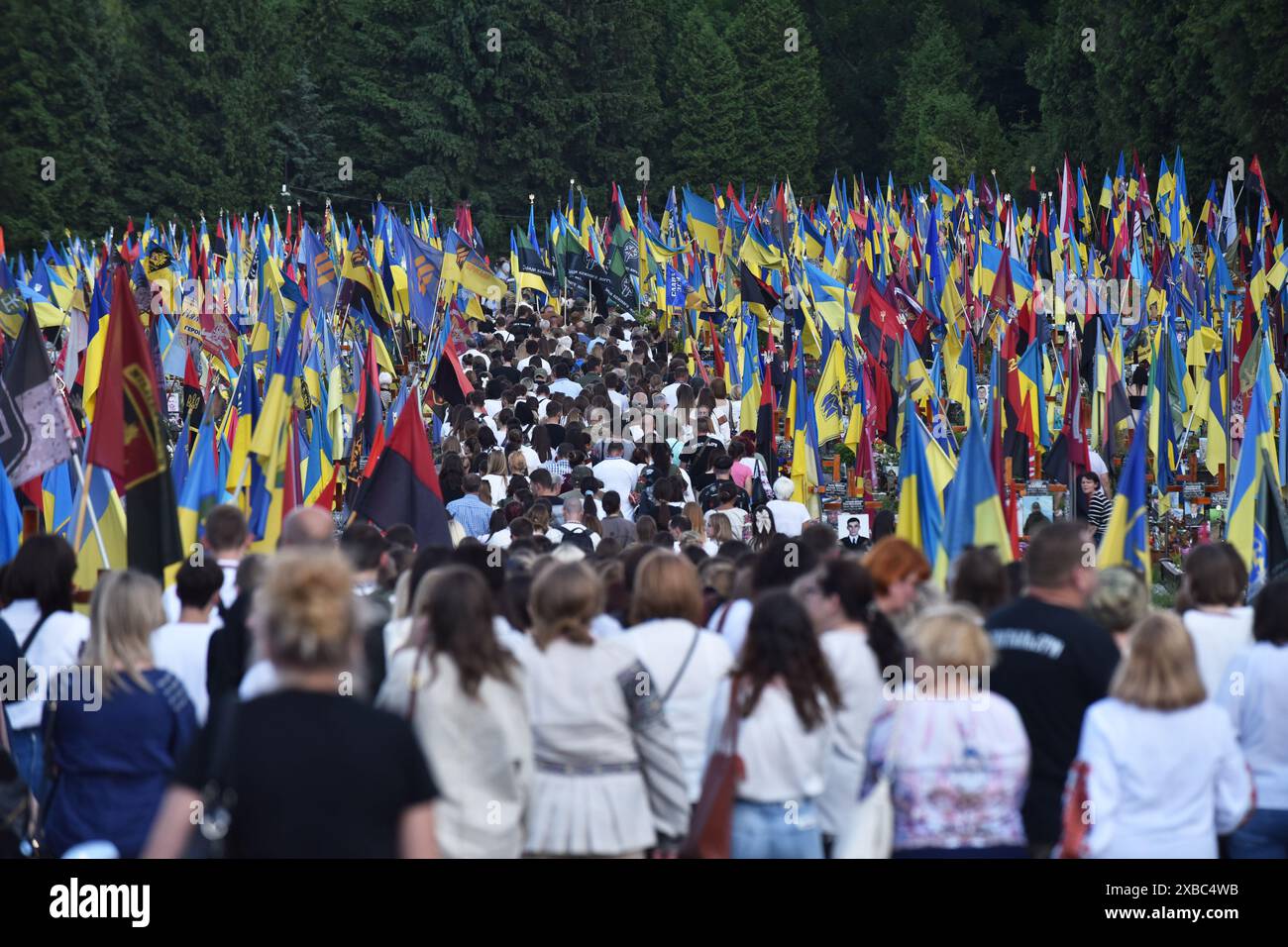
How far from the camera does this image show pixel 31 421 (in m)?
10.6

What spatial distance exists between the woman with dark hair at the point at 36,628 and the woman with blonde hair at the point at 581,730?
1.89 metres

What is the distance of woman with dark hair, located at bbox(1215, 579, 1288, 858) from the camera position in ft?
20.6

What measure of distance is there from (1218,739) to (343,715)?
8.29 feet

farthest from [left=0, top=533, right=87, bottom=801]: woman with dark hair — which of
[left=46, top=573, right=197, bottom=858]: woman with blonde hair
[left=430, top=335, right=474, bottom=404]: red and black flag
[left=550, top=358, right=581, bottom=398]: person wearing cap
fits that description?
[left=430, top=335, right=474, bottom=404]: red and black flag

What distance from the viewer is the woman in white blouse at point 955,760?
5355 millimetres

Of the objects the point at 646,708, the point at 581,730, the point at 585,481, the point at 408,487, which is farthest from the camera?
the point at 585,481

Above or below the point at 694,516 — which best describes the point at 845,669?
below

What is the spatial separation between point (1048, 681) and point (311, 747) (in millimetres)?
2493

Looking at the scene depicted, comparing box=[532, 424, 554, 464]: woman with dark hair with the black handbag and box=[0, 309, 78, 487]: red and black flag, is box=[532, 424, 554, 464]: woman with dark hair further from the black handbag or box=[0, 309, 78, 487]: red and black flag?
the black handbag

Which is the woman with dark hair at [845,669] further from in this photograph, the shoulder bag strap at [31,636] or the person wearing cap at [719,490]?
the person wearing cap at [719,490]

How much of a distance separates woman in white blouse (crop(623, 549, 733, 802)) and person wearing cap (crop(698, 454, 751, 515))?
6196 mm

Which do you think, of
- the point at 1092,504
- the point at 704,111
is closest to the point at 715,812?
the point at 1092,504

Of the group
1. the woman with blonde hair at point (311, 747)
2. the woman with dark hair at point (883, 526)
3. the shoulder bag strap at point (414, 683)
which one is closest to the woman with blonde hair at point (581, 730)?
the shoulder bag strap at point (414, 683)

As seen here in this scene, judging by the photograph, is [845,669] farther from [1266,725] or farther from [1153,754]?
[1266,725]
